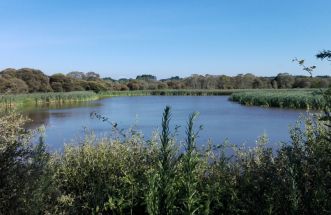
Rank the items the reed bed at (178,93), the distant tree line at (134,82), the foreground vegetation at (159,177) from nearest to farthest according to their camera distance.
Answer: the foreground vegetation at (159,177) < the distant tree line at (134,82) < the reed bed at (178,93)

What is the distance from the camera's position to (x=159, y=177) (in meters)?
3.00

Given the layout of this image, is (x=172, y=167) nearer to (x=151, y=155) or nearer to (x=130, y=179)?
(x=130, y=179)

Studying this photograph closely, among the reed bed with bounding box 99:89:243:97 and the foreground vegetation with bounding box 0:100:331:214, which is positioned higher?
the foreground vegetation with bounding box 0:100:331:214

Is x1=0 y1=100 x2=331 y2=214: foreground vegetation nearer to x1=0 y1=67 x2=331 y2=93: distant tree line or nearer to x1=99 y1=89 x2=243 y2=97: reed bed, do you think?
x1=0 y1=67 x2=331 y2=93: distant tree line

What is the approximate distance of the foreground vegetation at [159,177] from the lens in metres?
3.24

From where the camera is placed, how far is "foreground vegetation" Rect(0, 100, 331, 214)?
3243mm

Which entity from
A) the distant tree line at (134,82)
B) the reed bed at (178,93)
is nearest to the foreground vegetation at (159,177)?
the distant tree line at (134,82)

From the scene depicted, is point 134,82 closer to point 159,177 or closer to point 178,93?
point 178,93

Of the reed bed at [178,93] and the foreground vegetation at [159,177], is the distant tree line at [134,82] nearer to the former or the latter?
the reed bed at [178,93]

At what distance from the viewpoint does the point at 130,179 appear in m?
4.78

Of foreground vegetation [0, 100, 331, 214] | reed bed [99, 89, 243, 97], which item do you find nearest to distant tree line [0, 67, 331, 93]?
reed bed [99, 89, 243, 97]

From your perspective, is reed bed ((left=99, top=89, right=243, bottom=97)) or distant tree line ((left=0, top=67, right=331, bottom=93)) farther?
reed bed ((left=99, top=89, right=243, bottom=97))

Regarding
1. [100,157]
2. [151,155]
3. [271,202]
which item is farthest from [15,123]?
[271,202]

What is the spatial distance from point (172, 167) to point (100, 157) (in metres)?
3.23
